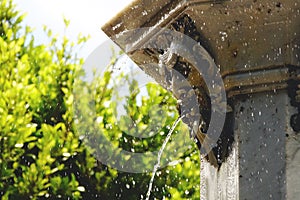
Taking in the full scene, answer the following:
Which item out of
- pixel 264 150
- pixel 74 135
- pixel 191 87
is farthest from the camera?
pixel 74 135

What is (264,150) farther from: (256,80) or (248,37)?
(248,37)

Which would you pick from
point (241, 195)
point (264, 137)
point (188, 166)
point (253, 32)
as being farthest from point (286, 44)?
point (188, 166)

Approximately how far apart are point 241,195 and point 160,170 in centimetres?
453

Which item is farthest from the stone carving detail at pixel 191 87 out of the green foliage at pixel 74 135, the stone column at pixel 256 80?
the green foliage at pixel 74 135

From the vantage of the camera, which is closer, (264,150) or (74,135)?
(264,150)

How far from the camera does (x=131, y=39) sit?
295 centimetres

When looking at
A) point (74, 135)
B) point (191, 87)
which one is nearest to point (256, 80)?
point (191, 87)

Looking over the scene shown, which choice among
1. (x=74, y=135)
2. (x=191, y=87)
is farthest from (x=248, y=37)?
(x=74, y=135)

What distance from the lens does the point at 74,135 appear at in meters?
7.12

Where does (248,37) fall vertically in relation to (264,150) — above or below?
above

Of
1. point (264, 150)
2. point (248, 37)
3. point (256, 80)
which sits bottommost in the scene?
point (264, 150)

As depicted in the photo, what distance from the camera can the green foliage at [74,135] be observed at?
6.83m

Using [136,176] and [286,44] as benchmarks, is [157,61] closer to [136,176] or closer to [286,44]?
[286,44]

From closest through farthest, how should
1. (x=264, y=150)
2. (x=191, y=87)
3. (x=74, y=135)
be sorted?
1. (x=264, y=150)
2. (x=191, y=87)
3. (x=74, y=135)
